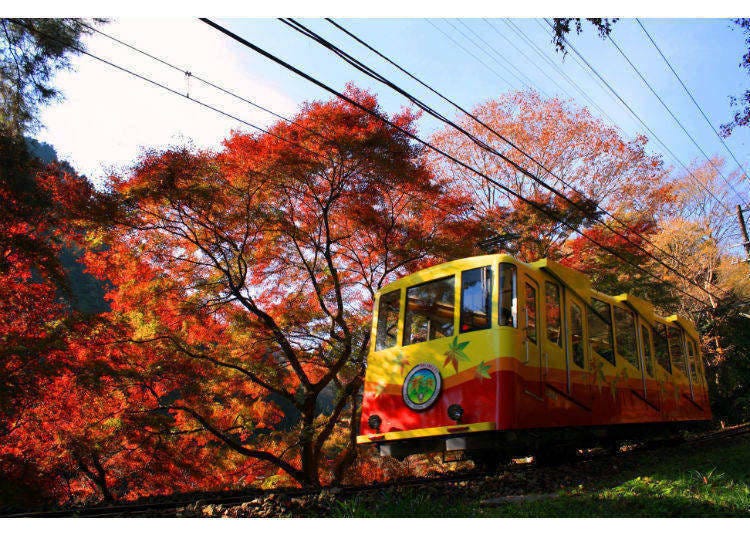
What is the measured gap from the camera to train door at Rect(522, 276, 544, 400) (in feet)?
18.7

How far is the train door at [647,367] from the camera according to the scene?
8.31m

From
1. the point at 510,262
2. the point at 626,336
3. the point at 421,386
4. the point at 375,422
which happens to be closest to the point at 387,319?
the point at 421,386

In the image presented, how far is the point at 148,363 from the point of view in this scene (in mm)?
9422

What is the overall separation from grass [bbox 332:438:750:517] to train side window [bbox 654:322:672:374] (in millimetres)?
3195

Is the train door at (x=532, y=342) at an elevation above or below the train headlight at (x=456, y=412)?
above

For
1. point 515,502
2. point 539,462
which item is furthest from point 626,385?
point 515,502

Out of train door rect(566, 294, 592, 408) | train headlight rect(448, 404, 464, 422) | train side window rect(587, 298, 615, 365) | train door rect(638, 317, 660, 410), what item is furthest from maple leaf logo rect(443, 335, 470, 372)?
train door rect(638, 317, 660, 410)

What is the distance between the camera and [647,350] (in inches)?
337

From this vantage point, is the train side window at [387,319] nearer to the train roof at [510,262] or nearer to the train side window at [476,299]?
the train roof at [510,262]

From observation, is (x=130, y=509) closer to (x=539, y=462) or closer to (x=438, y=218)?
(x=539, y=462)

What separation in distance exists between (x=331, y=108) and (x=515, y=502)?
327 inches

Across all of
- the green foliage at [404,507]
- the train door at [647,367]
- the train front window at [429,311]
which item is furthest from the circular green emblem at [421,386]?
the train door at [647,367]

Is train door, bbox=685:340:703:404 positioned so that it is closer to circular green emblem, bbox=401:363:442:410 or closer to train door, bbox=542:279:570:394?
train door, bbox=542:279:570:394

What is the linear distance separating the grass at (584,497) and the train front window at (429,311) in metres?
1.73
